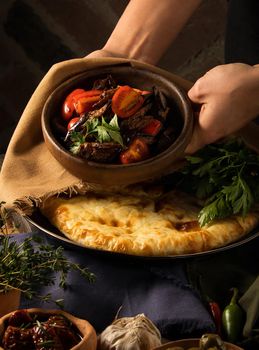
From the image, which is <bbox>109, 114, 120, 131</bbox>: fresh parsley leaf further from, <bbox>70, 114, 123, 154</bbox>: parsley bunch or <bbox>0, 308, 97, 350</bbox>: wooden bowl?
<bbox>0, 308, 97, 350</bbox>: wooden bowl

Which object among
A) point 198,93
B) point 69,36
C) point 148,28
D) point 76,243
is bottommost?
point 69,36

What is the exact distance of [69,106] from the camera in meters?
2.11

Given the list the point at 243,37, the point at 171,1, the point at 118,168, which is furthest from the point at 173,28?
the point at 118,168

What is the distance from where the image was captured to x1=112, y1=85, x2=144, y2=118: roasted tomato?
2016mm

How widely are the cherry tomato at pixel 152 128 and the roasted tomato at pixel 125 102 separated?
5 cm

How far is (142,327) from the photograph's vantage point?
148cm

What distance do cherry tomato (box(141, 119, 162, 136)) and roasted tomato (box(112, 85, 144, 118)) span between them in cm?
5

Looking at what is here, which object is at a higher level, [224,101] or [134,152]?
[224,101]

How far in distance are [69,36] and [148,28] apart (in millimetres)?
1311

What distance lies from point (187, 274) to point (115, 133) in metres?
0.41

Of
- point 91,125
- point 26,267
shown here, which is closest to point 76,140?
point 91,125

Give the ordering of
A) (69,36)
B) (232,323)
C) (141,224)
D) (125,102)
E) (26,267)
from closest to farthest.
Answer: (26,267) < (232,323) < (141,224) < (125,102) < (69,36)

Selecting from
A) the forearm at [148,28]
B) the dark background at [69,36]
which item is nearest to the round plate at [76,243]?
the forearm at [148,28]

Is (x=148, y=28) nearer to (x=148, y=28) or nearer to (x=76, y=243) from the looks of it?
(x=148, y=28)
